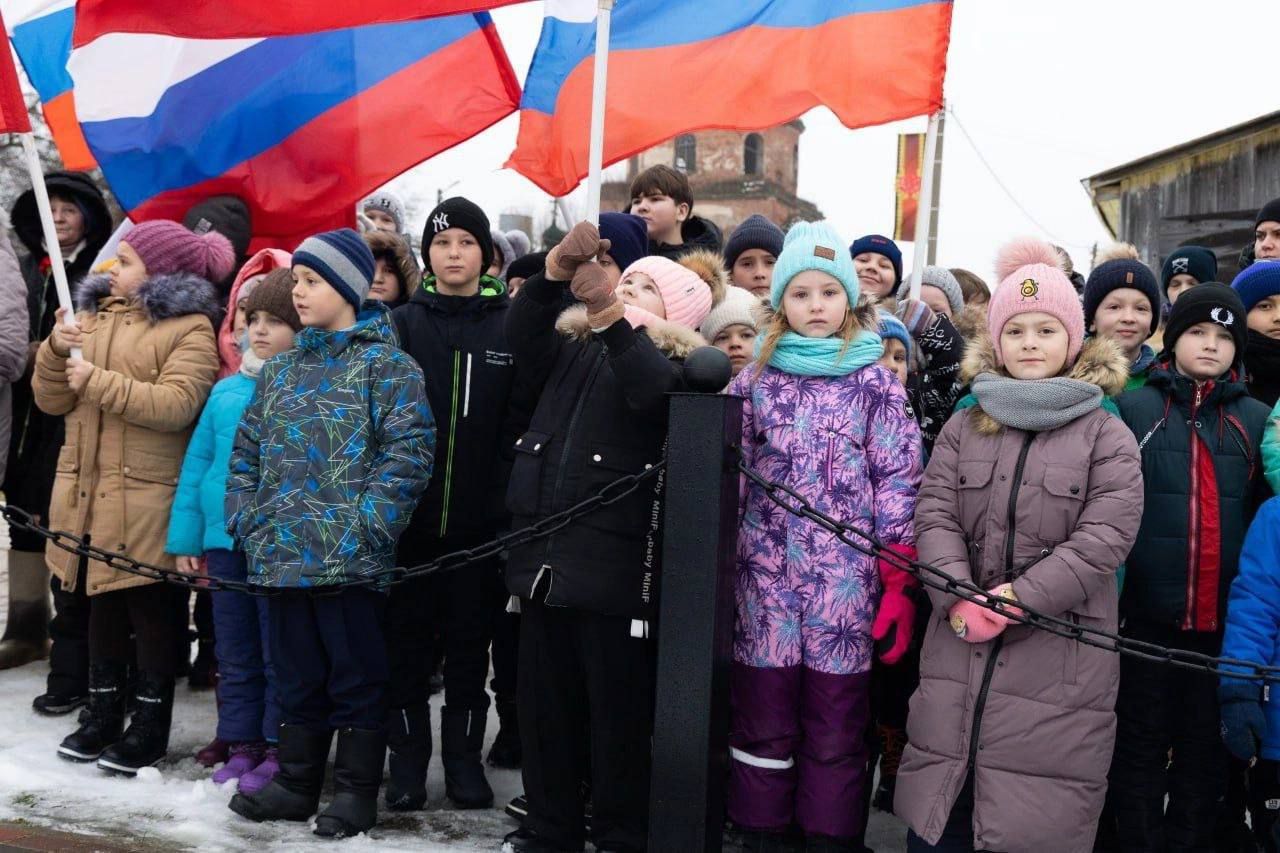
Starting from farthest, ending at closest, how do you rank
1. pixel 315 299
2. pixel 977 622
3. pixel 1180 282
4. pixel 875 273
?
pixel 875 273, pixel 1180 282, pixel 315 299, pixel 977 622

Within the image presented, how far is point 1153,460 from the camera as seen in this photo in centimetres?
342

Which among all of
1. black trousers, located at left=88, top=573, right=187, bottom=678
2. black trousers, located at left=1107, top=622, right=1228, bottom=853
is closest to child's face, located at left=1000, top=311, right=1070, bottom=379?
black trousers, located at left=1107, top=622, right=1228, bottom=853

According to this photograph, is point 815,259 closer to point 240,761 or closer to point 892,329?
point 892,329

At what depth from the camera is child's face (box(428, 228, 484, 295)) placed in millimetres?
4098

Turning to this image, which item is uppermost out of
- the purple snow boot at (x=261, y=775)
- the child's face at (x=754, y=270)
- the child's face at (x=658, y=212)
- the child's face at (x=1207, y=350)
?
the child's face at (x=658, y=212)

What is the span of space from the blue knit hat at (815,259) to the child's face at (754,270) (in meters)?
1.33

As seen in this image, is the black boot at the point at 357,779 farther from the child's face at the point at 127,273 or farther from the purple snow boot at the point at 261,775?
the child's face at the point at 127,273

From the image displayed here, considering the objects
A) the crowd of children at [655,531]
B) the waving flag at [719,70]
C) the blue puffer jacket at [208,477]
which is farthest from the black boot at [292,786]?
the waving flag at [719,70]

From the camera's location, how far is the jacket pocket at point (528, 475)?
342 centimetres

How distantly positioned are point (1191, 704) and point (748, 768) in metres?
1.39

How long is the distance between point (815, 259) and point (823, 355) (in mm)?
316

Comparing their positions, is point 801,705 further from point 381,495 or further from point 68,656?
point 68,656

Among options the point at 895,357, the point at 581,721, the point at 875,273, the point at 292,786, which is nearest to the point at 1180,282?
the point at 875,273

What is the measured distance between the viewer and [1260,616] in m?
3.17
